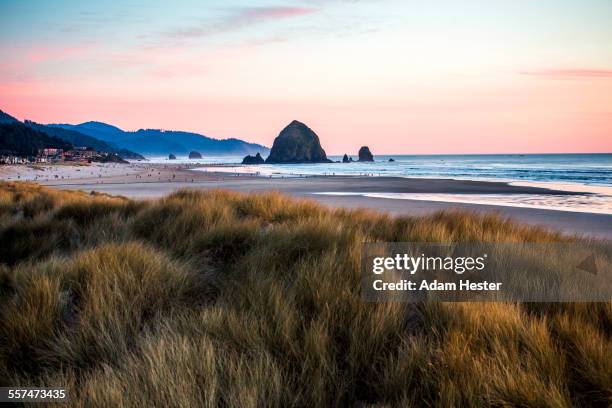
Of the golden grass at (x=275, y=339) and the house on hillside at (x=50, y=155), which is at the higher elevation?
the house on hillside at (x=50, y=155)

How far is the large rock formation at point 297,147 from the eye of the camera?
166m

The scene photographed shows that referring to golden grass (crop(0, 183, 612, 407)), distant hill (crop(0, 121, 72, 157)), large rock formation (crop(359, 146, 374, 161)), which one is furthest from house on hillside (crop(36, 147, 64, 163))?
golden grass (crop(0, 183, 612, 407))

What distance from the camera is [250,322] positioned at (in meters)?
2.90

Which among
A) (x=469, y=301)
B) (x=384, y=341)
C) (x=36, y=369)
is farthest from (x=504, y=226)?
(x=36, y=369)

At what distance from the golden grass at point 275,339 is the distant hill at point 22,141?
351 feet

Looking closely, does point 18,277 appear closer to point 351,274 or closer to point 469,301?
point 351,274

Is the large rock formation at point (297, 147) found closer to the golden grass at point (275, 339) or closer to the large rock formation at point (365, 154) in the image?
the large rock formation at point (365, 154)

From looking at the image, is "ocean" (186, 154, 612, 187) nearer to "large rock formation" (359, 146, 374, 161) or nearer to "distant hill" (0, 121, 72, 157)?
"distant hill" (0, 121, 72, 157)

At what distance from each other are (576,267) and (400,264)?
1.89m

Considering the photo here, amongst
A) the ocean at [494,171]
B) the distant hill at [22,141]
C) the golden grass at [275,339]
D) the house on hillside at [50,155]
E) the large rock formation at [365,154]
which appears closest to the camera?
the golden grass at [275,339]

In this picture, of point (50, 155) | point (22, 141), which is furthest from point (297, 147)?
point (22, 141)

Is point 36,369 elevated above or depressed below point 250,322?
below

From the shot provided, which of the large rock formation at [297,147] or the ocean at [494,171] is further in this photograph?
the large rock formation at [297,147]

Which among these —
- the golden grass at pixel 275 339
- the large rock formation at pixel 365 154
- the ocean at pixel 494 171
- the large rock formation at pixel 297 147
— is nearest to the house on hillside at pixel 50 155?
the ocean at pixel 494 171
